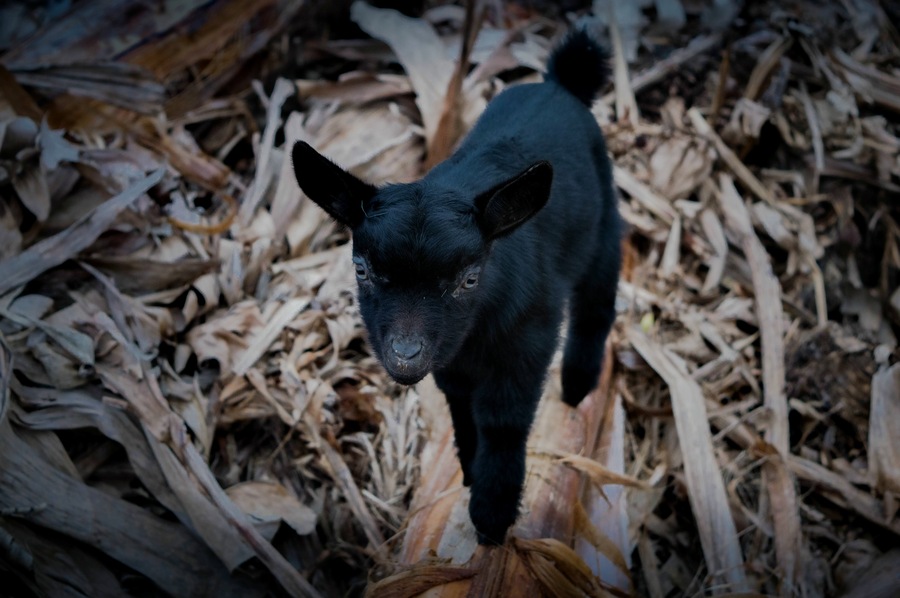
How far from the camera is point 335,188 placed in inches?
121

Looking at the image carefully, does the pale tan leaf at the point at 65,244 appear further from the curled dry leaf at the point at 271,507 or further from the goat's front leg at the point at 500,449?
the goat's front leg at the point at 500,449

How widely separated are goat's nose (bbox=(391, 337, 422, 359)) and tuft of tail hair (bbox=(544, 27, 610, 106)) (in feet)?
6.89

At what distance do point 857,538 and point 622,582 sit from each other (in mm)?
1505

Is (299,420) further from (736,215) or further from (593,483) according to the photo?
(736,215)

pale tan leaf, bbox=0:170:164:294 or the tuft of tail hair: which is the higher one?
the tuft of tail hair

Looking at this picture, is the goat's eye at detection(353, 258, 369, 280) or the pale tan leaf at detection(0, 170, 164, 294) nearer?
the goat's eye at detection(353, 258, 369, 280)

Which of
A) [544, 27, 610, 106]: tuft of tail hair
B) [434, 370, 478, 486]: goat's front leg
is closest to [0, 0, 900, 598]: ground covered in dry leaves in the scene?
[434, 370, 478, 486]: goat's front leg

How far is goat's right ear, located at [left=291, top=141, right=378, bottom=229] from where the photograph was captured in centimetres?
300

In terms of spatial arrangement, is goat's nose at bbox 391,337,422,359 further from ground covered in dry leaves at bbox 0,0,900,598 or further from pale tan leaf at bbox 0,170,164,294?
pale tan leaf at bbox 0,170,164,294

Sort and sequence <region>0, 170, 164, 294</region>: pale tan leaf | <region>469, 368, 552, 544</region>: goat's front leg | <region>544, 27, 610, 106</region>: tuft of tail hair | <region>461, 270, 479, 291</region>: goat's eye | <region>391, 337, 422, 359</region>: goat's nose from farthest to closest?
<region>544, 27, 610, 106</region>: tuft of tail hair
<region>0, 170, 164, 294</region>: pale tan leaf
<region>469, 368, 552, 544</region>: goat's front leg
<region>461, 270, 479, 291</region>: goat's eye
<region>391, 337, 422, 359</region>: goat's nose

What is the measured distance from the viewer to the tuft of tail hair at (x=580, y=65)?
4297 millimetres

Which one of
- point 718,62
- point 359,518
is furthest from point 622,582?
point 718,62

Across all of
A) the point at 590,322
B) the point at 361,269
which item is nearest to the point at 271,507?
the point at 361,269

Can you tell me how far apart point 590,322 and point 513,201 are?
5.24 ft
